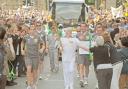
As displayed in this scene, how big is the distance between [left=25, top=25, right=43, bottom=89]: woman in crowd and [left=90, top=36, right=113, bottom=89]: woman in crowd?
2542 millimetres

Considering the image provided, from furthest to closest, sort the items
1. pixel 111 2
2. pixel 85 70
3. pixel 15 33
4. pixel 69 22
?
pixel 111 2
pixel 69 22
pixel 15 33
pixel 85 70

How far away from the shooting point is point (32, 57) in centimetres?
1603

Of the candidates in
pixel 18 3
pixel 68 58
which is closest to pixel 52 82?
pixel 68 58

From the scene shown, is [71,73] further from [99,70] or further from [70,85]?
[99,70]

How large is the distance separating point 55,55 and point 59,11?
1793 centimetres

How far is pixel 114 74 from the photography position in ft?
44.4

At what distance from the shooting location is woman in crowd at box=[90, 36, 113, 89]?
13838 mm

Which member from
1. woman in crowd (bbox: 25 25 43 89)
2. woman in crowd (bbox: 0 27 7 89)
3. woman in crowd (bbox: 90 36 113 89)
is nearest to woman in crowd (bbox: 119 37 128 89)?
woman in crowd (bbox: 90 36 113 89)

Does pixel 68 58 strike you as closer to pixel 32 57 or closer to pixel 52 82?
pixel 32 57

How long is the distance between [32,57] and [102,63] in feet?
8.92

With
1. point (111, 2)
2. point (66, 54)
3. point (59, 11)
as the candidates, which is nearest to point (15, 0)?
point (111, 2)

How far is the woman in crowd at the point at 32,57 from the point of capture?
52.4 feet

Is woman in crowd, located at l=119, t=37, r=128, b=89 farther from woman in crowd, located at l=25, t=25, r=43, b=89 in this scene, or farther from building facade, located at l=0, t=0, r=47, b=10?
building facade, located at l=0, t=0, r=47, b=10

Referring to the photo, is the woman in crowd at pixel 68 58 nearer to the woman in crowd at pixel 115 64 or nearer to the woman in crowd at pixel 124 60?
the woman in crowd at pixel 115 64
